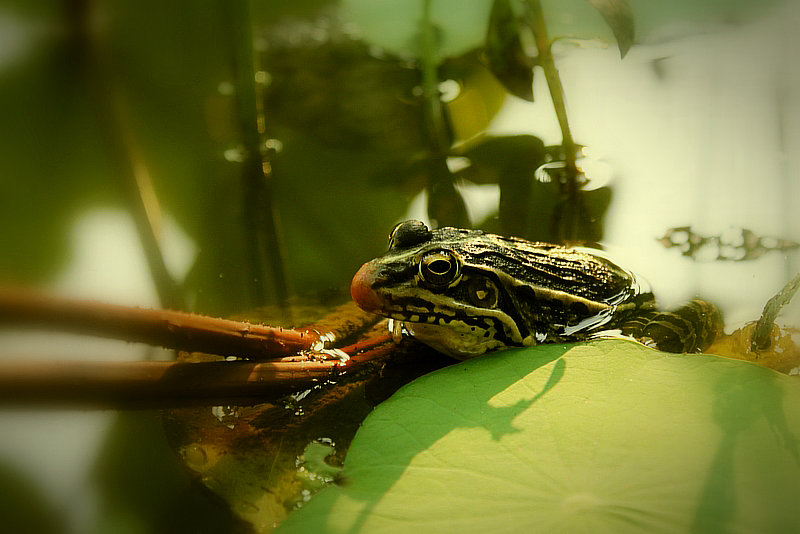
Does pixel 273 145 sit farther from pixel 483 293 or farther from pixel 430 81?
pixel 483 293

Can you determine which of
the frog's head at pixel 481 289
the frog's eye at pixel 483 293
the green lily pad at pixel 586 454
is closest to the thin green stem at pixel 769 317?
the frog's head at pixel 481 289

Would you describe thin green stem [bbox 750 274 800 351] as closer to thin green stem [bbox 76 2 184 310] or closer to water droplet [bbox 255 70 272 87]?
thin green stem [bbox 76 2 184 310]

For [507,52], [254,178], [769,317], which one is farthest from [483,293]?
[507,52]

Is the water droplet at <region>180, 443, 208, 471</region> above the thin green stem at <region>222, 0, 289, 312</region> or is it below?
Answer: below

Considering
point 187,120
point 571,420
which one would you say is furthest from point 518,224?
point 187,120

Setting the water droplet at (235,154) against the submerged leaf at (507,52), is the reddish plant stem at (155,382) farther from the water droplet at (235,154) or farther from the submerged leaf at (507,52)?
the submerged leaf at (507,52)

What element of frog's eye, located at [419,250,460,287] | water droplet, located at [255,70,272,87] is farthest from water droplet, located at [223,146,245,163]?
frog's eye, located at [419,250,460,287]

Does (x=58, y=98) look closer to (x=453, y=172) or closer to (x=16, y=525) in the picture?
(x=453, y=172)
